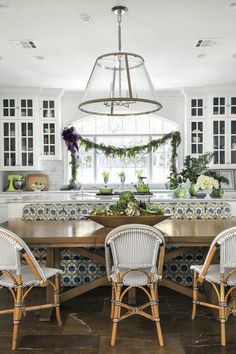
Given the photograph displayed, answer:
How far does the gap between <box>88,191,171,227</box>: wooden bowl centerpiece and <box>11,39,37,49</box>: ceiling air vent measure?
2471mm

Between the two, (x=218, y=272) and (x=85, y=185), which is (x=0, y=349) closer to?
(x=218, y=272)

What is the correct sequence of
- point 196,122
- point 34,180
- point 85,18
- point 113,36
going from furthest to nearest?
point 34,180 < point 196,122 < point 113,36 < point 85,18

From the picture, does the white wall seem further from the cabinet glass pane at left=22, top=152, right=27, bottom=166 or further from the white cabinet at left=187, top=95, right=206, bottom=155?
the cabinet glass pane at left=22, top=152, right=27, bottom=166

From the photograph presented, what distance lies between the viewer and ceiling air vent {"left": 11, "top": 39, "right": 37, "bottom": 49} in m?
4.58

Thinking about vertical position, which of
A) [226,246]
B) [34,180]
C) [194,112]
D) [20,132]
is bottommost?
[226,246]

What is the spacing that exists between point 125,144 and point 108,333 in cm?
529

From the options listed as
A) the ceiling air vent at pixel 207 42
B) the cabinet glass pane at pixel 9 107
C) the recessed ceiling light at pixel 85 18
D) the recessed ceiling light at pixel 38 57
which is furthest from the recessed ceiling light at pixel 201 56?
the cabinet glass pane at pixel 9 107

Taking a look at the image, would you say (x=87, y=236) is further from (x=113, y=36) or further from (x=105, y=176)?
(x=105, y=176)

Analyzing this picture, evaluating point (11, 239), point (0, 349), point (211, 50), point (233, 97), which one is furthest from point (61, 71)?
point (0, 349)

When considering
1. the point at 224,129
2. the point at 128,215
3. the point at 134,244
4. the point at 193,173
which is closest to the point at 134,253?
the point at 134,244

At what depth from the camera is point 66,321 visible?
3.09 meters

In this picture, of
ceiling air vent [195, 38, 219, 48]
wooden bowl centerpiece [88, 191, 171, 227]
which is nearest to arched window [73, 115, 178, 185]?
ceiling air vent [195, 38, 219, 48]

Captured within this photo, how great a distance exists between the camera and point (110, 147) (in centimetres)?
757

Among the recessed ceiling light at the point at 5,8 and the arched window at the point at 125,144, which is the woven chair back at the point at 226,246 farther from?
the arched window at the point at 125,144
